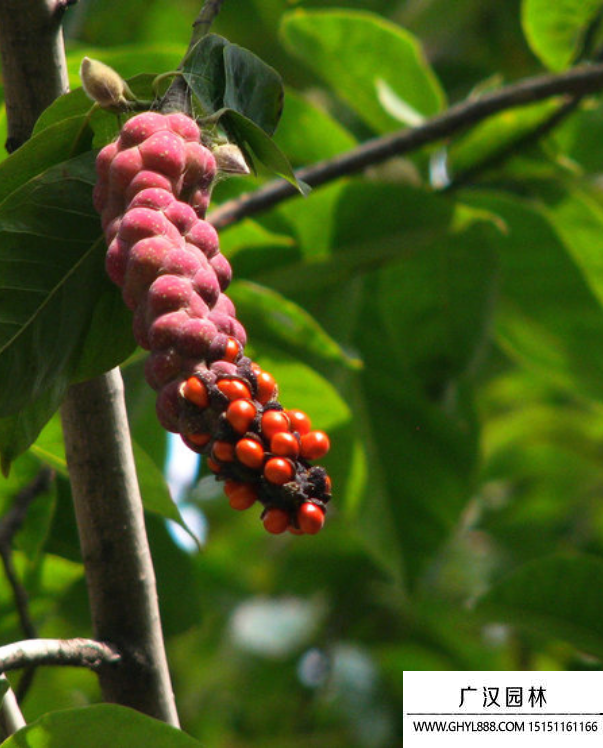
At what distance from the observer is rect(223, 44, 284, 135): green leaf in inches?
35.5

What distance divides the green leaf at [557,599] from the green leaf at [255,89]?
978mm

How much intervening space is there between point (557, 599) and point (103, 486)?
88 centimetres

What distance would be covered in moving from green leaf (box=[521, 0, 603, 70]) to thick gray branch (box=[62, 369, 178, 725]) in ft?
3.48

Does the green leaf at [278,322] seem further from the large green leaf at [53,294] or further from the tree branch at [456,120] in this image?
the large green leaf at [53,294]

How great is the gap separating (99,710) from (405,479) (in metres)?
1.07

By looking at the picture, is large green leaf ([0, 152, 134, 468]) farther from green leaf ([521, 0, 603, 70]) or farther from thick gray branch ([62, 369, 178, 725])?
green leaf ([521, 0, 603, 70])

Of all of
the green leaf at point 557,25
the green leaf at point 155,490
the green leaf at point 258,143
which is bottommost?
the green leaf at point 155,490

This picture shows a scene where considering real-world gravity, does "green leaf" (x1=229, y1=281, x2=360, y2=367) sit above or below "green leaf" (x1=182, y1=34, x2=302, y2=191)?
above

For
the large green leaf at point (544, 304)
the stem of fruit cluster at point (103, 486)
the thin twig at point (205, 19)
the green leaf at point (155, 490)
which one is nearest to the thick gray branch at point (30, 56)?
the stem of fruit cluster at point (103, 486)

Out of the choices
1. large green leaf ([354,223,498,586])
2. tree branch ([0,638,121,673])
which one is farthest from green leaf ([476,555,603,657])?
tree branch ([0,638,121,673])

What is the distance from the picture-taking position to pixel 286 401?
1.59 metres

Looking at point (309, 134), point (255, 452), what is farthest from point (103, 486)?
point (309, 134)

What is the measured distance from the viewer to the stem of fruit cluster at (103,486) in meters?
0.99

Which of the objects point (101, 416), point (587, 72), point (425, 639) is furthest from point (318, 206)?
point (425, 639)
